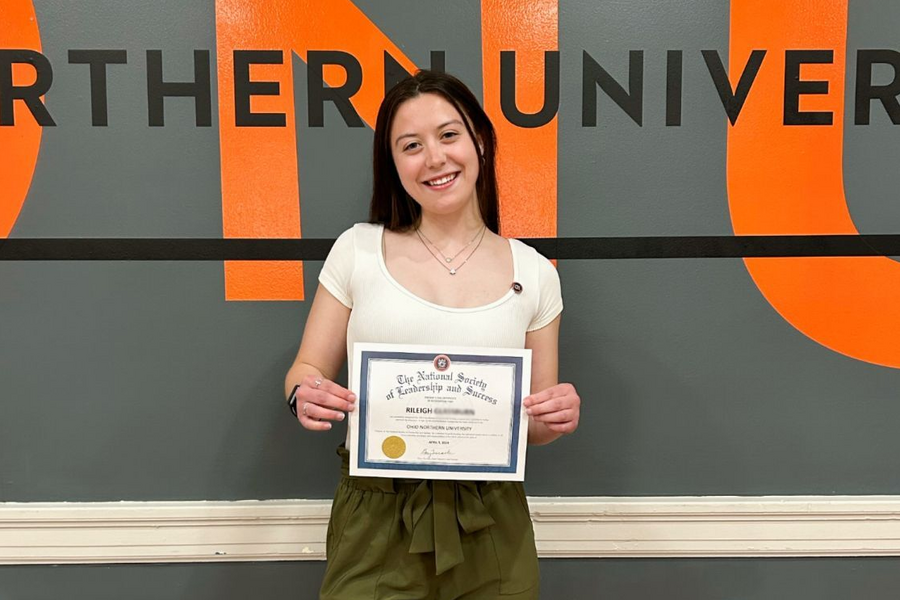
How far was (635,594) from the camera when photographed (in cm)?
186

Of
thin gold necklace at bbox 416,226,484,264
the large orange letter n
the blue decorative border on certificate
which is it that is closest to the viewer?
the blue decorative border on certificate

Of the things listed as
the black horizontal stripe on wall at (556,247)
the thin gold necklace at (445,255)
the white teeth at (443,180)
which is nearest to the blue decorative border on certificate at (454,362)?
the thin gold necklace at (445,255)

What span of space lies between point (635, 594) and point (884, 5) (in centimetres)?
159

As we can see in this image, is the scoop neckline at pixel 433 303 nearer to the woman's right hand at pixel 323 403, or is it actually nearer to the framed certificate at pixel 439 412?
the framed certificate at pixel 439 412

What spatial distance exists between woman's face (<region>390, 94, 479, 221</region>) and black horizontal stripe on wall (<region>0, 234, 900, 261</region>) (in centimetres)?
44

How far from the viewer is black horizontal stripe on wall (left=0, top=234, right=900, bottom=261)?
1.75m

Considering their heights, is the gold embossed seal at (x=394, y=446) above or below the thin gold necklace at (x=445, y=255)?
below

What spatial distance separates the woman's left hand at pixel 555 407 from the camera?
1.31m

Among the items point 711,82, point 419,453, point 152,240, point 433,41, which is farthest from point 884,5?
point 152,240

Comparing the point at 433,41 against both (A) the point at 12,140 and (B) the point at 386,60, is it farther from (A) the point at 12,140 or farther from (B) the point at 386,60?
(A) the point at 12,140

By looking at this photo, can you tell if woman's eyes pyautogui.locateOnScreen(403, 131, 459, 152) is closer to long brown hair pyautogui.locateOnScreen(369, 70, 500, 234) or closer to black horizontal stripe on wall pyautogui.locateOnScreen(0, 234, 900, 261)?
long brown hair pyautogui.locateOnScreen(369, 70, 500, 234)

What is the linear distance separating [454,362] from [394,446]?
20 centimetres
